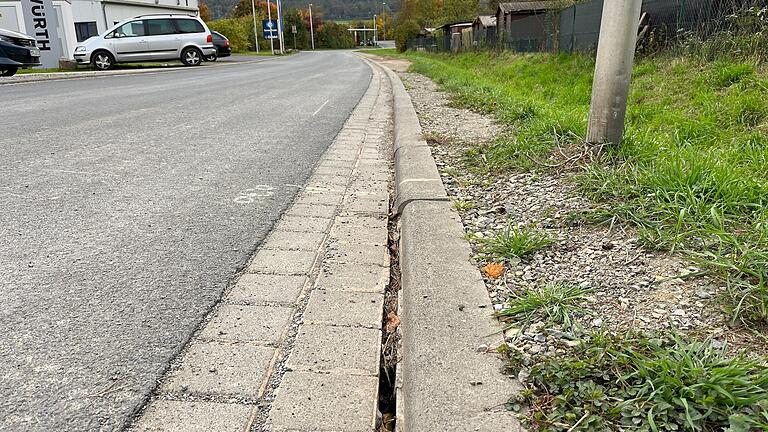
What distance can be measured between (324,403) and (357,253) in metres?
1.15

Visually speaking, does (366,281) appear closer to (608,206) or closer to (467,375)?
(467,375)

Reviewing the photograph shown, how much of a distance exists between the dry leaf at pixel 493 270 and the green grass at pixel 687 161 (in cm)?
61

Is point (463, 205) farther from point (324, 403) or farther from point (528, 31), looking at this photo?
point (528, 31)

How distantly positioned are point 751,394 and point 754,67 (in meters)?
6.06

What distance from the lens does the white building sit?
27.5 metres

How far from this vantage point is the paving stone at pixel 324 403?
1417mm

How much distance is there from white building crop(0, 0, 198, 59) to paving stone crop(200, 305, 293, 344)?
3021 cm

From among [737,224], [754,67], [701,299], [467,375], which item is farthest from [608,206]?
[754,67]

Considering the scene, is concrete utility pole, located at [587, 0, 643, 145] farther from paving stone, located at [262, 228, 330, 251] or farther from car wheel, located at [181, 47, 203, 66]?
car wheel, located at [181, 47, 203, 66]

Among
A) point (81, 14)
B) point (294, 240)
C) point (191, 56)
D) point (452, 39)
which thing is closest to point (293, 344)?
point (294, 240)

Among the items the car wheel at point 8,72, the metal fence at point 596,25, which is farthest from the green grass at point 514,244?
the car wheel at point 8,72

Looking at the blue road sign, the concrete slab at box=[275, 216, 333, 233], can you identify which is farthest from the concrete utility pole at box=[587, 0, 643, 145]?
the blue road sign

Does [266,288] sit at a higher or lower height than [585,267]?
lower

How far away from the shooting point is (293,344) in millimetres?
1787
